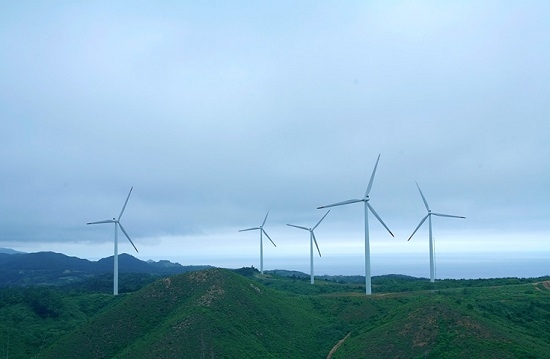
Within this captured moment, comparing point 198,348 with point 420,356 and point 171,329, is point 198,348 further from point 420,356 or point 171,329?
point 420,356

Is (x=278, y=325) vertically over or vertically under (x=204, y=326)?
under

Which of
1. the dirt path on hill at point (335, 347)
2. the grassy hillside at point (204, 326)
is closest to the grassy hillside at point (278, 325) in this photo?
the grassy hillside at point (204, 326)

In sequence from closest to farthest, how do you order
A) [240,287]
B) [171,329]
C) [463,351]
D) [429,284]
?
[463,351], [171,329], [240,287], [429,284]

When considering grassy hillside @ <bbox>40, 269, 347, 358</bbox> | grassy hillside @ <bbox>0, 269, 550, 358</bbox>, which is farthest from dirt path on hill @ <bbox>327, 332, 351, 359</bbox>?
grassy hillside @ <bbox>40, 269, 347, 358</bbox>

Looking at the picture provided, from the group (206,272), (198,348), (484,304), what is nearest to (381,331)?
(484,304)

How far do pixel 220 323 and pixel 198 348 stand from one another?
5.96 m

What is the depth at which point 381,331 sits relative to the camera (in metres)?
59.2

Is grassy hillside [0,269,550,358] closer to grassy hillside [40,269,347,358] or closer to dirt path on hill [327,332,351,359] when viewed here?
grassy hillside [40,269,347,358]

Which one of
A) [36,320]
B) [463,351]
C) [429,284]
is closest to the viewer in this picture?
[463,351]

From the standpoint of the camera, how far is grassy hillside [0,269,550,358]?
53.8 metres

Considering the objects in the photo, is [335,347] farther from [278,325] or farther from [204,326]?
[204,326]

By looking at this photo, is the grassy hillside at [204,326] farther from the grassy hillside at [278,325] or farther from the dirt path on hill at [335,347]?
the dirt path on hill at [335,347]

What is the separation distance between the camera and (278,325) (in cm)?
6794

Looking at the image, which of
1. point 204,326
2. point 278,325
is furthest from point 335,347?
point 204,326
